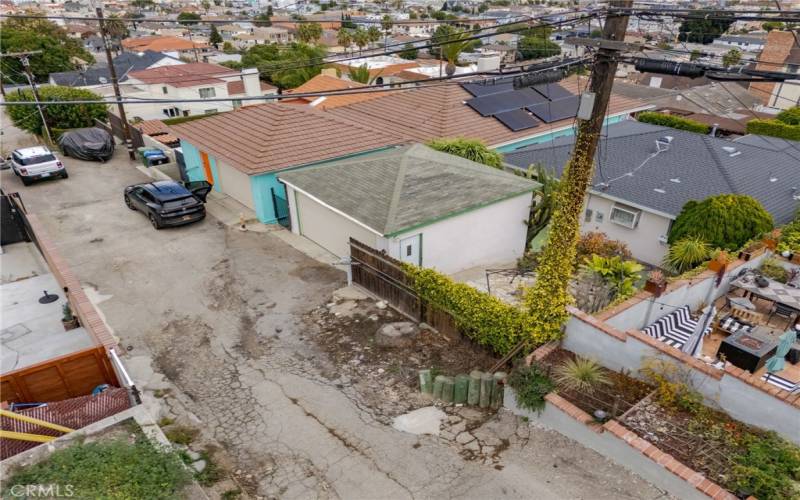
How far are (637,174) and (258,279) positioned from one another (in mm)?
14701

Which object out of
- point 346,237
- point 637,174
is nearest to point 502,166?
point 637,174

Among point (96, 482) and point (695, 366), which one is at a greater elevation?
point (96, 482)

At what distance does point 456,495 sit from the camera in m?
7.70

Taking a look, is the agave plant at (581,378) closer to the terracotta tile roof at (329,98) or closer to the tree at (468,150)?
the tree at (468,150)

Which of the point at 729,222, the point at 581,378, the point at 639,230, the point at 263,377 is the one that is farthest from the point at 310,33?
the point at 581,378

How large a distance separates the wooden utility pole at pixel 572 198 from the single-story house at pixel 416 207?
16.0 ft

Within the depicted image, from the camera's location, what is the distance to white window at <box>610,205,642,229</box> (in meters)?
17.6

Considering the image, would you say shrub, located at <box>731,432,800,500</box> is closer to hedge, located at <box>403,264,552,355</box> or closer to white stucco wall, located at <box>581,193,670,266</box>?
hedge, located at <box>403,264,552,355</box>

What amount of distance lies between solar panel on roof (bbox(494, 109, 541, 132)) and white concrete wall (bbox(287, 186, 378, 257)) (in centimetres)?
1238

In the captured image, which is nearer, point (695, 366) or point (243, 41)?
point (695, 366)

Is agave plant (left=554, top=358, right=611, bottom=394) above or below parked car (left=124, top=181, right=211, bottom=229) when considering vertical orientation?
above

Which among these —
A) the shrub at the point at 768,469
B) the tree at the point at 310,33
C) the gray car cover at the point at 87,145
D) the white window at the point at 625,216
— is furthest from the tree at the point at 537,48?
the tree at the point at 310,33

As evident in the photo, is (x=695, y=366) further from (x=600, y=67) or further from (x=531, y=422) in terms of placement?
(x=600, y=67)

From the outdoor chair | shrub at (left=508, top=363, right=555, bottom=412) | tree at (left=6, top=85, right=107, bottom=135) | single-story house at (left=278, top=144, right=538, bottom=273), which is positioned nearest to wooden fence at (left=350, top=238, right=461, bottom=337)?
single-story house at (left=278, top=144, right=538, bottom=273)
